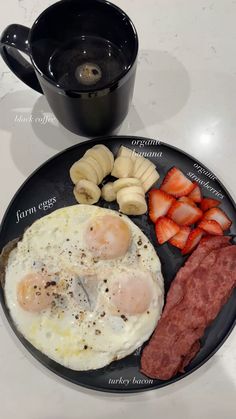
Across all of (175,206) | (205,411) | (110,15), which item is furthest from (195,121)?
(205,411)

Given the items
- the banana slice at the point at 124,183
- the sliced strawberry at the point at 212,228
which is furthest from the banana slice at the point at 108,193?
the sliced strawberry at the point at 212,228

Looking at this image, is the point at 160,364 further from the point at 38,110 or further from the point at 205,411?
the point at 38,110

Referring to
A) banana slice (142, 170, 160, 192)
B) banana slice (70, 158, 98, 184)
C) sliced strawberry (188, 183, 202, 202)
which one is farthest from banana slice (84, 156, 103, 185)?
sliced strawberry (188, 183, 202, 202)

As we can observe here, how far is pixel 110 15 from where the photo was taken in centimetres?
105

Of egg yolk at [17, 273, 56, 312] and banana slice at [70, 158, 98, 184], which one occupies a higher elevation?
banana slice at [70, 158, 98, 184]

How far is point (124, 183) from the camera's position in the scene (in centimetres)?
114

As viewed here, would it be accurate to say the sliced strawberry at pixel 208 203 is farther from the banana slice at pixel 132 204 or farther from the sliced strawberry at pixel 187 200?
the banana slice at pixel 132 204

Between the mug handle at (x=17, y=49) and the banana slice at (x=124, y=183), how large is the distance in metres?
0.29

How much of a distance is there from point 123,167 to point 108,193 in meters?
0.07

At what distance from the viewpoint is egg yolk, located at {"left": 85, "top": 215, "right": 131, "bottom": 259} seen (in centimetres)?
110

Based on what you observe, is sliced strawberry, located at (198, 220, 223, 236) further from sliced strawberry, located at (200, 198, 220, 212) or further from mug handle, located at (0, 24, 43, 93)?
mug handle, located at (0, 24, 43, 93)

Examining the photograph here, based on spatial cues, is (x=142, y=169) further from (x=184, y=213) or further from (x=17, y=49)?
(x=17, y=49)

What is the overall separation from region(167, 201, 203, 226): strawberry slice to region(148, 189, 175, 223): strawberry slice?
0.04ft

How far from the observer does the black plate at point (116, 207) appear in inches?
42.3
